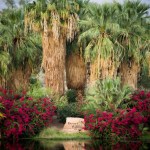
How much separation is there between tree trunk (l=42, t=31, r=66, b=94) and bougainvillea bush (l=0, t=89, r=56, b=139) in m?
7.83

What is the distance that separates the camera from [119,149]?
15.9 m

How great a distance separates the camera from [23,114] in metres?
19.8

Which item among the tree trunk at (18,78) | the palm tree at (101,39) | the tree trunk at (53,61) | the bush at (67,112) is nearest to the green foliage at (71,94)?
the tree trunk at (18,78)

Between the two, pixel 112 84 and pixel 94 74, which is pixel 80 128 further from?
pixel 94 74

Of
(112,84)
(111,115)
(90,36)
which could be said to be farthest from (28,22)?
(111,115)

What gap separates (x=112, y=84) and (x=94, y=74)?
7.71m

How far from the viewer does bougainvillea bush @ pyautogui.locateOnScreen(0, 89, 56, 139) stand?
1955cm

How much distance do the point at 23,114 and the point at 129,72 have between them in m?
15.5

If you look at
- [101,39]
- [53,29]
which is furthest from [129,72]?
[53,29]

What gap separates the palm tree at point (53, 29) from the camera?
97.5 feet

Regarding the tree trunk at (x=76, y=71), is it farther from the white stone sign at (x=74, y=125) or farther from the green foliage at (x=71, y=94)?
the white stone sign at (x=74, y=125)

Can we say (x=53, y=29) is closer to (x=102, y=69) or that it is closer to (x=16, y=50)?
(x=16, y=50)

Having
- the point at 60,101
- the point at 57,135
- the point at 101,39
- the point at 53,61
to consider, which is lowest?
the point at 57,135

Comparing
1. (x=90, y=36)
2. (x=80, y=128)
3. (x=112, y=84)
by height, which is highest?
(x=90, y=36)
